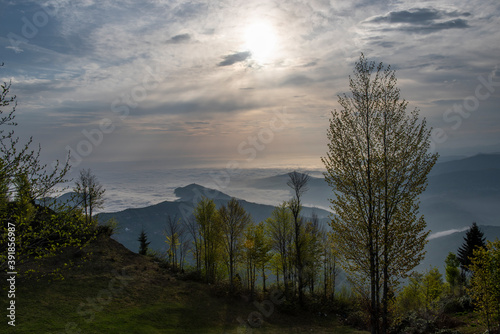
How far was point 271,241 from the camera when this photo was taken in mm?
38562

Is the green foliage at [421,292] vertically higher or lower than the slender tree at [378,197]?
lower

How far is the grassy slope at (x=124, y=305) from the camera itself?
1913 cm

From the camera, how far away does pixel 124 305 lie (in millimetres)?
24344

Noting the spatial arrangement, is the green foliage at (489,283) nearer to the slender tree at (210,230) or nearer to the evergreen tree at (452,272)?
the slender tree at (210,230)

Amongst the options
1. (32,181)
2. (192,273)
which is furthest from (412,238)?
(192,273)

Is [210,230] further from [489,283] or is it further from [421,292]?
[421,292]

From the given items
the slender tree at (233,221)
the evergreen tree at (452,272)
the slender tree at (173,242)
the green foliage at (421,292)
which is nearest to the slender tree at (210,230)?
the slender tree at (233,221)

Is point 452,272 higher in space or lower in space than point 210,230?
lower

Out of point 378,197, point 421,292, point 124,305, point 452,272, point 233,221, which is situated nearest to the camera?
point 378,197

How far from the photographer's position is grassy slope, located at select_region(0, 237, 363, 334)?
19.1 metres

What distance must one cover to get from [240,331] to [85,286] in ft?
49.5

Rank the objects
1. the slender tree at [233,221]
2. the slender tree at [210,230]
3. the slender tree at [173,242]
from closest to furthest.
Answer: the slender tree at [233,221]
the slender tree at [210,230]
the slender tree at [173,242]

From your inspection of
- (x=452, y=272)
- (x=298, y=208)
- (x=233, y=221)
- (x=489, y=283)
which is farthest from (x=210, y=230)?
(x=452, y=272)

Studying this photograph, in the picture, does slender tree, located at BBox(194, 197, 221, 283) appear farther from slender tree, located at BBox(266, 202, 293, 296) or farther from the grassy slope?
slender tree, located at BBox(266, 202, 293, 296)
